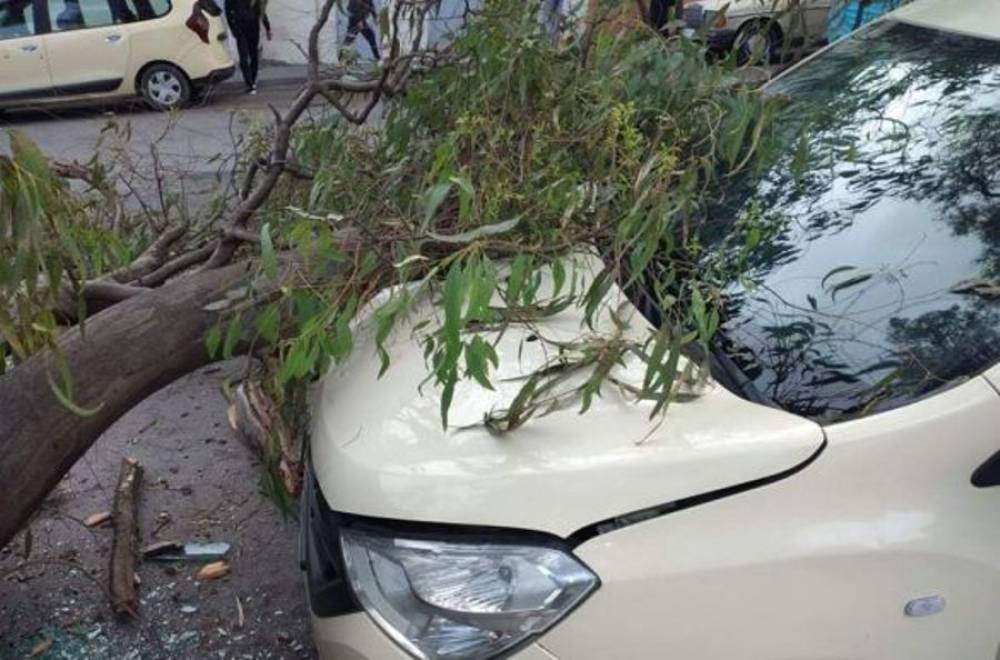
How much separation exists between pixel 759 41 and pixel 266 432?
197 centimetres

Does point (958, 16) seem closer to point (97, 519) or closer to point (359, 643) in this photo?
point (359, 643)

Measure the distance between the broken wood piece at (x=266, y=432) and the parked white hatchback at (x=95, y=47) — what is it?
8389 mm

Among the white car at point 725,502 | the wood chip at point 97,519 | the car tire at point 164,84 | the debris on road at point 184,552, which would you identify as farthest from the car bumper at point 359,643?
the car tire at point 164,84

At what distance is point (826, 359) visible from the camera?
6.14ft

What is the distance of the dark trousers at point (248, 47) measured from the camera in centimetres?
1157

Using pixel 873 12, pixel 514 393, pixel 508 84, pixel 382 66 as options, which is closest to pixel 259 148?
pixel 382 66

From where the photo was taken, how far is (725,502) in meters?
1.62

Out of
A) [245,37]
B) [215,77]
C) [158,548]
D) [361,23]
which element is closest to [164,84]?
[215,77]

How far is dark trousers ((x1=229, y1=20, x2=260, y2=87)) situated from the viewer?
11.6 m

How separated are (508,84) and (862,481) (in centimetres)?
155

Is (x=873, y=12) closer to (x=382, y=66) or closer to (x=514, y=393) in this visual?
(x=382, y=66)

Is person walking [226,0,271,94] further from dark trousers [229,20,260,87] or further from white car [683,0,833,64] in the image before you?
white car [683,0,833,64]

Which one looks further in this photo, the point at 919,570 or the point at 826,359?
the point at 826,359

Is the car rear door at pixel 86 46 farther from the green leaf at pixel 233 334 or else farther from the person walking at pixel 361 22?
the green leaf at pixel 233 334
